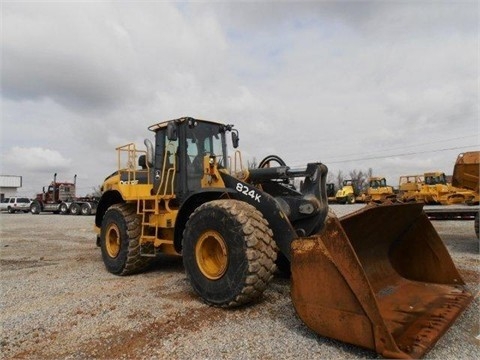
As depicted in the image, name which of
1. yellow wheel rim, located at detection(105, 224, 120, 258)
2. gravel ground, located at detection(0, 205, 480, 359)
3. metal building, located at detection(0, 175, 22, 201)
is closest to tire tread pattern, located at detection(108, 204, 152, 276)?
gravel ground, located at detection(0, 205, 480, 359)

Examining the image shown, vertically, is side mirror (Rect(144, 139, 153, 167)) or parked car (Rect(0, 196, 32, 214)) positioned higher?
side mirror (Rect(144, 139, 153, 167))

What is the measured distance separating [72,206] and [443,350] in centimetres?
3255

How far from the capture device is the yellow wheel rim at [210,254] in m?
4.76

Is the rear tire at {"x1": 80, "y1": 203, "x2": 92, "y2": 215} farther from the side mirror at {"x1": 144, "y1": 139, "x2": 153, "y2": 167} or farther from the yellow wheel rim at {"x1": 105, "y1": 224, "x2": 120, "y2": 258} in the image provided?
the side mirror at {"x1": 144, "y1": 139, "x2": 153, "y2": 167}

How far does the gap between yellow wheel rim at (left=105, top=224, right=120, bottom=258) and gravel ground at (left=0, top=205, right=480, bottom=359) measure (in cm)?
53

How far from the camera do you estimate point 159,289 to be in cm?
564

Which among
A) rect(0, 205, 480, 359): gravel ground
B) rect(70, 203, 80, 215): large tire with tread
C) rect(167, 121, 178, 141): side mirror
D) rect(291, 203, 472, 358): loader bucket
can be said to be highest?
rect(167, 121, 178, 141): side mirror

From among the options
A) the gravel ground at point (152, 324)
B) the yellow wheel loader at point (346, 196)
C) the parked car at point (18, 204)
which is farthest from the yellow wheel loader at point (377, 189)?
the parked car at point (18, 204)

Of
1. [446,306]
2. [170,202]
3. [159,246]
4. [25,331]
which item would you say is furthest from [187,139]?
[446,306]

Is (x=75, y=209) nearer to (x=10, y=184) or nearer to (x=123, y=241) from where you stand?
(x=123, y=241)

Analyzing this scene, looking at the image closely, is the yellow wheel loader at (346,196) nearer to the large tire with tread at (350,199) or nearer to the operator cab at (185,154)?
the large tire with tread at (350,199)

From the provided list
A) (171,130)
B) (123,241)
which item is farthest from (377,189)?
(171,130)

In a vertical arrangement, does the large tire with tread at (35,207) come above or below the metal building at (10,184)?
below

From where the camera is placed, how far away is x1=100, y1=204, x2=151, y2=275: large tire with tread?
6703mm
